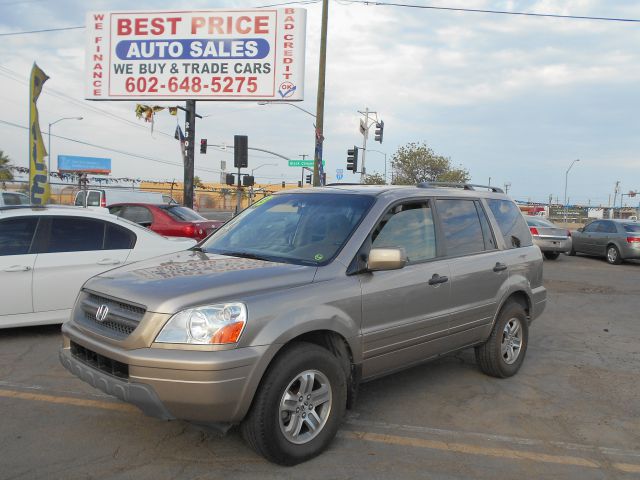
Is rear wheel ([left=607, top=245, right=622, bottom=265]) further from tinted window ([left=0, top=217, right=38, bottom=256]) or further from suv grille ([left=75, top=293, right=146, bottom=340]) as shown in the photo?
suv grille ([left=75, top=293, right=146, bottom=340])

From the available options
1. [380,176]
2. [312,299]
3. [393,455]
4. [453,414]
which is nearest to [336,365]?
[312,299]

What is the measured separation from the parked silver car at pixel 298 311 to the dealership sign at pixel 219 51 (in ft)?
49.3

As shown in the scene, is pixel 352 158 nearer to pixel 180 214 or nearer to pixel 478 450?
pixel 180 214

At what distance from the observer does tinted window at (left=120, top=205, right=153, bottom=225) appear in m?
11.8

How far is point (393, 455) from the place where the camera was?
3662mm

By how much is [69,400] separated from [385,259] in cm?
281

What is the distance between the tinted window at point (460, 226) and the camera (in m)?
4.79

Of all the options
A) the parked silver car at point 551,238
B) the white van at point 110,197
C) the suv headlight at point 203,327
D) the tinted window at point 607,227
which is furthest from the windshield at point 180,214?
the tinted window at point 607,227

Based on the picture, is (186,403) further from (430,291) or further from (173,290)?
(430,291)

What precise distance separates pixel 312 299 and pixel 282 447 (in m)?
0.91

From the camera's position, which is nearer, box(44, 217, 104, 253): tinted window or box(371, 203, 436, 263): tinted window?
box(371, 203, 436, 263): tinted window

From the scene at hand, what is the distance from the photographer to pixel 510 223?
18.8 ft

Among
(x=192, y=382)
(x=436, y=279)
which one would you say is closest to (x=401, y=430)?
(x=436, y=279)

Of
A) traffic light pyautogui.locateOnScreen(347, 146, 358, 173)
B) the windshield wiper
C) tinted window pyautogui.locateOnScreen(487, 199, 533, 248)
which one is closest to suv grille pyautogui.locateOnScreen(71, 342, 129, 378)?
the windshield wiper
